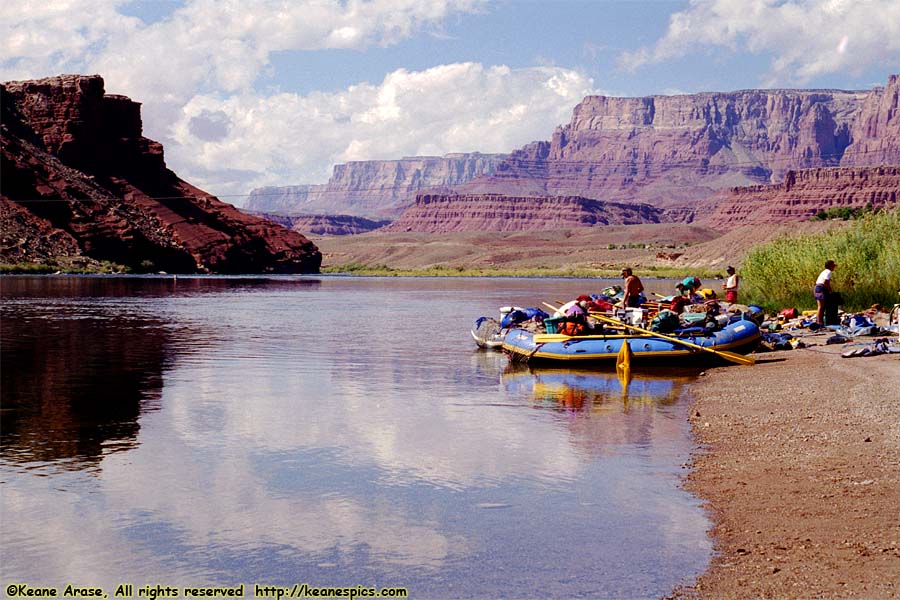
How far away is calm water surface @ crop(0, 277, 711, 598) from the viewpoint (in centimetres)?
966

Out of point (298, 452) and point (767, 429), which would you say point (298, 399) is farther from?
point (767, 429)

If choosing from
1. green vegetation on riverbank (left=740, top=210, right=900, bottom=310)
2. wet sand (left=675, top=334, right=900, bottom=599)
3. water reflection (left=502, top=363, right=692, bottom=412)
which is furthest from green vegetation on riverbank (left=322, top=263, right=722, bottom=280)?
wet sand (left=675, top=334, right=900, bottom=599)

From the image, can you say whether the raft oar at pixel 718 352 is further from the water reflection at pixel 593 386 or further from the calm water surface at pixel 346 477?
the calm water surface at pixel 346 477

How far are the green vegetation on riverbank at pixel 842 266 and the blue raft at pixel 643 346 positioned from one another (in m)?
8.07

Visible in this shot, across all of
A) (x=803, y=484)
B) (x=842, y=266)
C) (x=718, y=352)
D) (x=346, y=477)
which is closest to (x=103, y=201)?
(x=842, y=266)

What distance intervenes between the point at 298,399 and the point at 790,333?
15206 millimetres

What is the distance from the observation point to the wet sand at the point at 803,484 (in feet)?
28.5

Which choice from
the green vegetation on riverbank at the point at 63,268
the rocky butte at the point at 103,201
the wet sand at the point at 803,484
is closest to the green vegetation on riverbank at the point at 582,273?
the rocky butte at the point at 103,201

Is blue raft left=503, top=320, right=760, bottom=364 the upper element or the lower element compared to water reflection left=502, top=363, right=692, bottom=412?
upper

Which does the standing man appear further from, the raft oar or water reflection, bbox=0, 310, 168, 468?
water reflection, bbox=0, 310, 168, 468

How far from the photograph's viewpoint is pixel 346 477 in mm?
13336

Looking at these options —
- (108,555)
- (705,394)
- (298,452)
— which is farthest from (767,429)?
(108,555)

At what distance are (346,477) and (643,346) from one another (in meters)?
13.3

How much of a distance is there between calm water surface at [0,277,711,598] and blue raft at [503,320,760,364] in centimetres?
59
